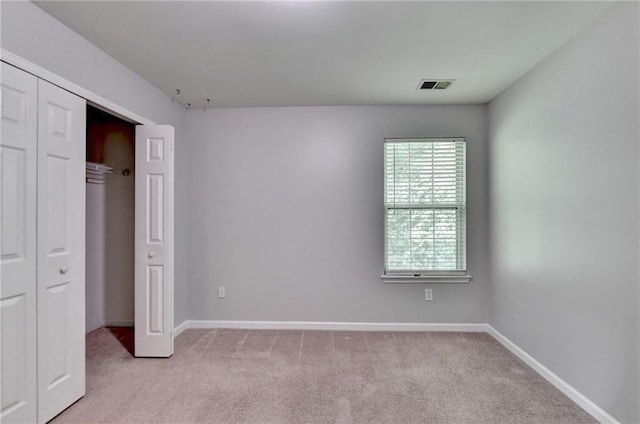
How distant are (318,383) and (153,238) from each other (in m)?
1.89

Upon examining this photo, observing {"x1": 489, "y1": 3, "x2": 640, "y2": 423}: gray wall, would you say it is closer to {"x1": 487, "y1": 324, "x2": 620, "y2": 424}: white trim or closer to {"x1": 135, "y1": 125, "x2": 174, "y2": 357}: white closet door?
{"x1": 487, "y1": 324, "x2": 620, "y2": 424}: white trim

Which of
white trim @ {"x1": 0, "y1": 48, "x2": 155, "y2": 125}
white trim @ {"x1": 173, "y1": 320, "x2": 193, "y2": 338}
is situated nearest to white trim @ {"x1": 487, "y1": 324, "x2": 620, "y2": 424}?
white trim @ {"x1": 173, "y1": 320, "x2": 193, "y2": 338}

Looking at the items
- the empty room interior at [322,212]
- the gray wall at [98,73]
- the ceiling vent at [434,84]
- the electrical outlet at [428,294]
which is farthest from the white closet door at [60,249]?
the electrical outlet at [428,294]

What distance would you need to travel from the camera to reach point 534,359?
110 inches

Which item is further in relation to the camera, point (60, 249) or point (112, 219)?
point (112, 219)

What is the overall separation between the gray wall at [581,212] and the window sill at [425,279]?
0.53 metres

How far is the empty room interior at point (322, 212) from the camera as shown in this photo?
6.51 feet

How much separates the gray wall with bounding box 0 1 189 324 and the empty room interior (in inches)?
0.8

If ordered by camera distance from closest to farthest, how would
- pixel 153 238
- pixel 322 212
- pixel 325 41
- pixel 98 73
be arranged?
pixel 325 41 → pixel 98 73 → pixel 153 238 → pixel 322 212

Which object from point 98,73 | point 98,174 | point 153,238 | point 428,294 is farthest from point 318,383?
point 98,174

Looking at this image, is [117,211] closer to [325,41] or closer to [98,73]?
[98,73]

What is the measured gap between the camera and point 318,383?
256 cm

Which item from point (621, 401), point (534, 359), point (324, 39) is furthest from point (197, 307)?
point (621, 401)

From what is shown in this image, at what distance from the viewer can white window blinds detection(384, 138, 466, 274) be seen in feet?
12.2
